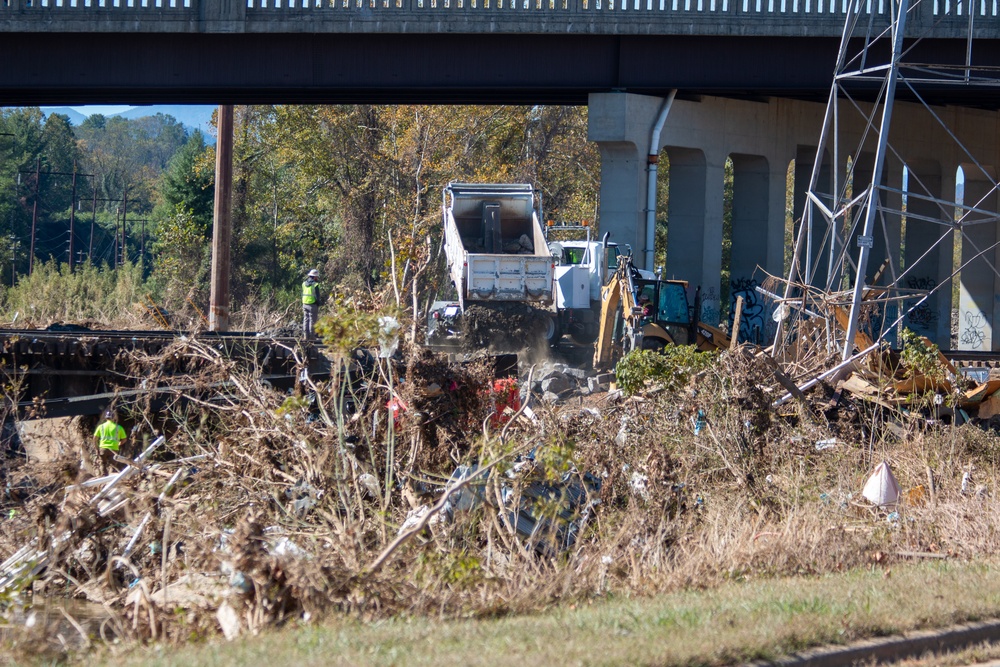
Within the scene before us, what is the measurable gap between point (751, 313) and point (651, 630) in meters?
23.7

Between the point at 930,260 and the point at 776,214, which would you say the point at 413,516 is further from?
the point at 930,260

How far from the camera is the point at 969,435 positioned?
12.2 meters

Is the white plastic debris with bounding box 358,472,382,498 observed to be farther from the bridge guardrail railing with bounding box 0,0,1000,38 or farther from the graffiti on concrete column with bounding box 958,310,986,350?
the graffiti on concrete column with bounding box 958,310,986,350

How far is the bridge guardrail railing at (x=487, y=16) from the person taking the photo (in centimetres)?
2108

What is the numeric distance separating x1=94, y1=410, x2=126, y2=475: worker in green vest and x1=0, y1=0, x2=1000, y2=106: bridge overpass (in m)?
12.3

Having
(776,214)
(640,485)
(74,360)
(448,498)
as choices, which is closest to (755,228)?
(776,214)

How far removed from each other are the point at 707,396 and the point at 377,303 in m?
3.82

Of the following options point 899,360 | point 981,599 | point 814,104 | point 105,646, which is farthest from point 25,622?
point 814,104

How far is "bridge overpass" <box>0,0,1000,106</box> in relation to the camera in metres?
21.5

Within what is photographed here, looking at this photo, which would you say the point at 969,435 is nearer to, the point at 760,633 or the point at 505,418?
the point at 505,418

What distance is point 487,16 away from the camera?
2217 cm

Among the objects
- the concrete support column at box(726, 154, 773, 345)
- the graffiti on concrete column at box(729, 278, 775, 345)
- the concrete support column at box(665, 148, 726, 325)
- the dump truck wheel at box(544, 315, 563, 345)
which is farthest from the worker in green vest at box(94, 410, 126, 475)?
the concrete support column at box(726, 154, 773, 345)

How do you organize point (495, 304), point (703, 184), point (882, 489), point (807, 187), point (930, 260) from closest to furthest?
point (882, 489)
point (495, 304)
point (703, 184)
point (807, 187)
point (930, 260)

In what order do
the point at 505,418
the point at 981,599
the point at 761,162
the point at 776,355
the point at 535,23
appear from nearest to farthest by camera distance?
the point at 981,599 < the point at 505,418 < the point at 776,355 < the point at 535,23 < the point at 761,162
